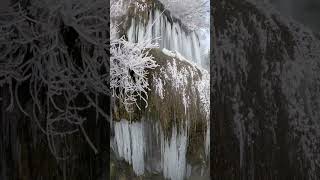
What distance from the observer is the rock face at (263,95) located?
85 centimetres

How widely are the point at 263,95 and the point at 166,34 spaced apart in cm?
259

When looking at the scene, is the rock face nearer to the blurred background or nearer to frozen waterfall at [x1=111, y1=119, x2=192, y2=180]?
the blurred background

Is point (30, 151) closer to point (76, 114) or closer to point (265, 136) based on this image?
point (76, 114)

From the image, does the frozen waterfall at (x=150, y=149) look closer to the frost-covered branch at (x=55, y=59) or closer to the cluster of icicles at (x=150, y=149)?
the cluster of icicles at (x=150, y=149)

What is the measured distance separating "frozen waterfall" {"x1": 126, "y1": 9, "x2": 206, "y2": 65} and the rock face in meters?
2.47

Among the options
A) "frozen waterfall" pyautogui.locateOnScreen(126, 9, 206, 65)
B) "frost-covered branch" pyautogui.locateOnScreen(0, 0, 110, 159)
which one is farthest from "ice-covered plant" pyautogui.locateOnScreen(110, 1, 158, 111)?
"frost-covered branch" pyautogui.locateOnScreen(0, 0, 110, 159)

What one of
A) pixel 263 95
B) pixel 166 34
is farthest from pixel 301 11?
pixel 166 34

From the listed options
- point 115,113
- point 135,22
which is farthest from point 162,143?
point 135,22

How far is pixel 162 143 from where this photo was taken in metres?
3.21

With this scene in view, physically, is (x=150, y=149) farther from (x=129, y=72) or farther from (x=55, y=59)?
(x=55, y=59)

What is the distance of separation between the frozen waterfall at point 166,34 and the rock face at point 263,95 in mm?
2466

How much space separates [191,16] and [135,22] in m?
0.49

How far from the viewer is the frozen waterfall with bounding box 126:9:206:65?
3.33 meters

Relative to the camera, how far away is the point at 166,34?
339cm
